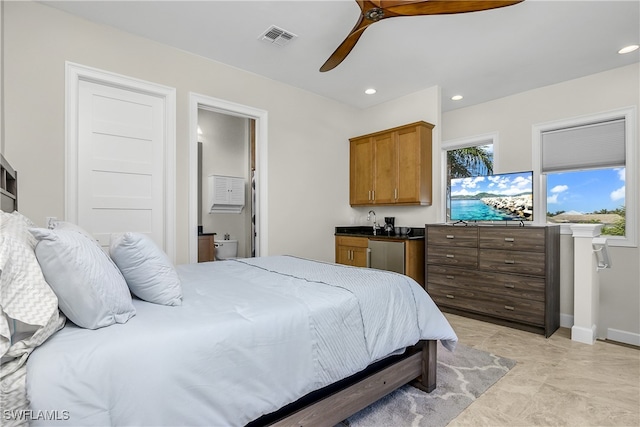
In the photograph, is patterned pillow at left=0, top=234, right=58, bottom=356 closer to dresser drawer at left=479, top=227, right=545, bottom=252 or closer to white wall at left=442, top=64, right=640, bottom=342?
dresser drawer at left=479, top=227, right=545, bottom=252

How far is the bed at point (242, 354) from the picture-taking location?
915 millimetres

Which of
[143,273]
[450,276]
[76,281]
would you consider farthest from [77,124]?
[450,276]

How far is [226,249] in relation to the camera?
5.32 meters

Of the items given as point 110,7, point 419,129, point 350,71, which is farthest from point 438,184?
point 110,7

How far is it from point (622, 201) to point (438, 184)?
6.01 feet

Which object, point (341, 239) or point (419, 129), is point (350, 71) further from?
point (341, 239)

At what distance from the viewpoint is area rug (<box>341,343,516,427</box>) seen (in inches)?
69.2

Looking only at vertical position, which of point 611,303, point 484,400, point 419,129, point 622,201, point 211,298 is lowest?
point 484,400

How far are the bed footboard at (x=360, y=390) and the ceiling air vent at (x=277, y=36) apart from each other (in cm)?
276

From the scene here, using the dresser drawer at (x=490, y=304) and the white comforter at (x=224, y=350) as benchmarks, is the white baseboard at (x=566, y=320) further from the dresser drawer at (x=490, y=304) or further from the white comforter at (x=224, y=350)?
the white comforter at (x=224, y=350)

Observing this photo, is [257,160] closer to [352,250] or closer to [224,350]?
[352,250]

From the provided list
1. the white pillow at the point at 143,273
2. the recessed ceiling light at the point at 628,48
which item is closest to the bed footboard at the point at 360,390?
the white pillow at the point at 143,273

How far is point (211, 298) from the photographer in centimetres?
148

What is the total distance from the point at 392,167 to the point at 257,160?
1757 mm
